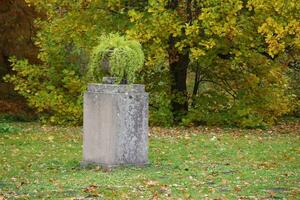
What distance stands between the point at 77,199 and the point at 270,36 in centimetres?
1112

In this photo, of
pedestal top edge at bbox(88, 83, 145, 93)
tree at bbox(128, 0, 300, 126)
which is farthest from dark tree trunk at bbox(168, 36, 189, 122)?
pedestal top edge at bbox(88, 83, 145, 93)

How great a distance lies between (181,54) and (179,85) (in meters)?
1.11

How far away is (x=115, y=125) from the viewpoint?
12.5 m

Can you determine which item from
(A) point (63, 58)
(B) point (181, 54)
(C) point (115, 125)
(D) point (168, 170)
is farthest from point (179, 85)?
(D) point (168, 170)

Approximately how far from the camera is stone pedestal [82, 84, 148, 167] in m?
12.5

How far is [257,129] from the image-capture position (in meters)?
21.3

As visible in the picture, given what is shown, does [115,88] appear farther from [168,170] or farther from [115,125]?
[168,170]

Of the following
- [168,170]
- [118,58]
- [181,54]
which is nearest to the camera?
[168,170]

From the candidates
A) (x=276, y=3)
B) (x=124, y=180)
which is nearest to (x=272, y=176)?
(x=124, y=180)

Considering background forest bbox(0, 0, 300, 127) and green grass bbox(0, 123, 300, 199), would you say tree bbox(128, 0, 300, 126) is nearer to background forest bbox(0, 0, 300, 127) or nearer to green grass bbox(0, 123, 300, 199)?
background forest bbox(0, 0, 300, 127)

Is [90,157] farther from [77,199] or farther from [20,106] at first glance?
[20,106]

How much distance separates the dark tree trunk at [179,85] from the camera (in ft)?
74.7

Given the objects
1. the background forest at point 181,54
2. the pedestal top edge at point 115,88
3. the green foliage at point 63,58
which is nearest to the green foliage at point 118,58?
the pedestal top edge at point 115,88

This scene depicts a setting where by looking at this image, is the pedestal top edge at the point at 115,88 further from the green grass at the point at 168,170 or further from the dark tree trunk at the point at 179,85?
the dark tree trunk at the point at 179,85
